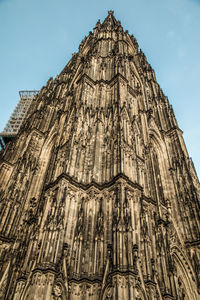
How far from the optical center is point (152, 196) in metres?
16.1

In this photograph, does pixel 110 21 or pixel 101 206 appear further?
pixel 110 21

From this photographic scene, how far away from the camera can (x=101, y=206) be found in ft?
40.6

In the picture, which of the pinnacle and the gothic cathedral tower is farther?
the pinnacle

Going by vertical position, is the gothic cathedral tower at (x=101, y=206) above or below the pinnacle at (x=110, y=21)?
below

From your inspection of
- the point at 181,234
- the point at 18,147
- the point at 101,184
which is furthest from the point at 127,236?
the point at 18,147

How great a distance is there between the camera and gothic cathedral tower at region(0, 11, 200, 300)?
1003cm

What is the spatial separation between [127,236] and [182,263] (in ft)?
21.1

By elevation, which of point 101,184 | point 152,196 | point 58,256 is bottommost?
point 58,256

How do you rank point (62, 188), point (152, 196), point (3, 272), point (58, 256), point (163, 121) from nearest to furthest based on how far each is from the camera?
point (58, 256) < point (62, 188) < point (3, 272) < point (152, 196) < point (163, 121)

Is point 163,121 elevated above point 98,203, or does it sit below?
above

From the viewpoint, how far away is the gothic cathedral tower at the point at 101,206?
10031mm

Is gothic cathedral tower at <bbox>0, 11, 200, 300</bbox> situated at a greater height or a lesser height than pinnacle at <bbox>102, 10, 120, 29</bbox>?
lesser

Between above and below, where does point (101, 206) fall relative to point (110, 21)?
below

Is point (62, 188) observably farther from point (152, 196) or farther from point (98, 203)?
point (152, 196)
